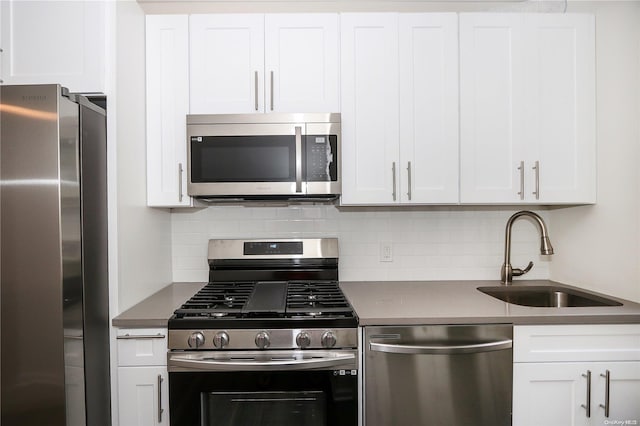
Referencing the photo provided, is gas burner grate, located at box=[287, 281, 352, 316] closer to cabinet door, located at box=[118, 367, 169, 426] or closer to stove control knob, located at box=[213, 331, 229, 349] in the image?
stove control knob, located at box=[213, 331, 229, 349]

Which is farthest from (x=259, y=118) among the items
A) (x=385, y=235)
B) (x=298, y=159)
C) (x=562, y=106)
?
(x=562, y=106)

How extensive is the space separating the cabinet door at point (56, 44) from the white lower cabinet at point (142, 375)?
105cm

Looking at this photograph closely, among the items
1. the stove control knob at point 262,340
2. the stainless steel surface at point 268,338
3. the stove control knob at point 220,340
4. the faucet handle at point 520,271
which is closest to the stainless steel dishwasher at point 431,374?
the stainless steel surface at point 268,338

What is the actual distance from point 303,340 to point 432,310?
0.56 m

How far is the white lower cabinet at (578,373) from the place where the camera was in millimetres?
1653

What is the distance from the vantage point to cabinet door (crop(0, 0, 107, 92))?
1660 millimetres

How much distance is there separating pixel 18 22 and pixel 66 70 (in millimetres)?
270

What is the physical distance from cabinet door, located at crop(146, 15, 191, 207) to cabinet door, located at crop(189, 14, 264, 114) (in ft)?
0.15

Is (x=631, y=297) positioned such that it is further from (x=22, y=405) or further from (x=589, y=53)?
(x=22, y=405)

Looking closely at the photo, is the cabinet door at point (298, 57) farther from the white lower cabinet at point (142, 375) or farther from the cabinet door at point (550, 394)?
the cabinet door at point (550, 394)

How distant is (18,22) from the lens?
1.66 metres

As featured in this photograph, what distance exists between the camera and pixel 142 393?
166cm

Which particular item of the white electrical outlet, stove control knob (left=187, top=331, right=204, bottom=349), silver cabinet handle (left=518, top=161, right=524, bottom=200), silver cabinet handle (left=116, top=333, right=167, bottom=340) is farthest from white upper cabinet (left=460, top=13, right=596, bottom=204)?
silver cabinet handle (left=116, top=333, right=167, bottom=340)

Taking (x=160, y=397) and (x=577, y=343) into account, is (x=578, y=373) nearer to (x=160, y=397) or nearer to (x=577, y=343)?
(x=577, y=343)
